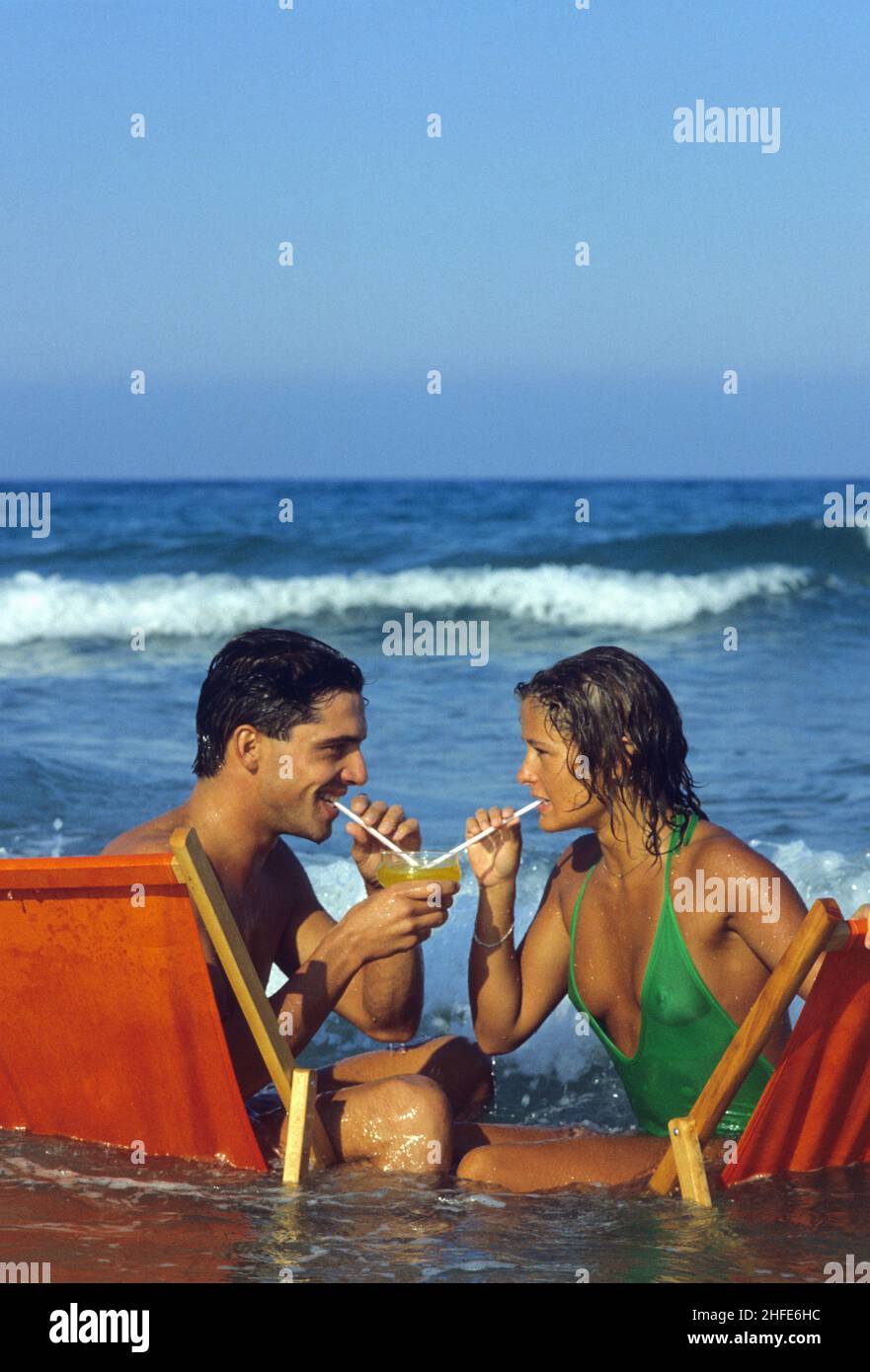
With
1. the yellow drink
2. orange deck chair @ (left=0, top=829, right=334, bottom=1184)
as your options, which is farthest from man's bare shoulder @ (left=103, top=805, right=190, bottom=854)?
the yellow drink

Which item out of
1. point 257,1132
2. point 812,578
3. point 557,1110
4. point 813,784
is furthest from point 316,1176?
point 812,578

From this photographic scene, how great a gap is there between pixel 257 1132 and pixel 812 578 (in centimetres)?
1610

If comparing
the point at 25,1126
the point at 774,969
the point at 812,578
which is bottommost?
the point at 25,1126

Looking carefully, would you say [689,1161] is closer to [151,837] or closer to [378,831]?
[378,831]

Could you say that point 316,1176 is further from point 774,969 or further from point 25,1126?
point 774,969

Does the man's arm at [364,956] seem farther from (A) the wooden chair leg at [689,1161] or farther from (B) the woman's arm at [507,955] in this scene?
(A) the wooden chair leg at [689,1161]

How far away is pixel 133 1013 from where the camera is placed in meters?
4.02

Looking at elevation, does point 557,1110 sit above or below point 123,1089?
below

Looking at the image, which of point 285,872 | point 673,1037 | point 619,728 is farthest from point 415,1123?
point 619,728

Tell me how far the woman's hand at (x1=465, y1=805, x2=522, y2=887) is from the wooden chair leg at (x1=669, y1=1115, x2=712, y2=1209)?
74cm

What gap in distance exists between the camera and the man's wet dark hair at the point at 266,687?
14.2 feet

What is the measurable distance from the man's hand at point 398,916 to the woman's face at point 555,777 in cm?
33

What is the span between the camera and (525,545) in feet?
69.5

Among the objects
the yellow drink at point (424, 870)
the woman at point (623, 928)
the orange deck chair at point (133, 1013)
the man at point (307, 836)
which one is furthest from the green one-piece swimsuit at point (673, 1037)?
the orange deck chair at point (133, 1013)
